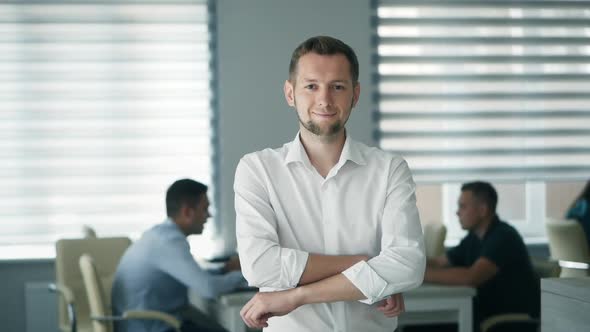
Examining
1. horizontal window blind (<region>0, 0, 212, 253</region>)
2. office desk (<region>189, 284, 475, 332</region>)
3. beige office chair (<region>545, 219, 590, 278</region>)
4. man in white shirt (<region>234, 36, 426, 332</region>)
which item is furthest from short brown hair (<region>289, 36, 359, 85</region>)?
horizontal window blind (<region>0, 0, 212, 253</region>)

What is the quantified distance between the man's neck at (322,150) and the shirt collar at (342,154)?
0.05ft

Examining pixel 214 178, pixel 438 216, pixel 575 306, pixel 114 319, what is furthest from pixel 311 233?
pixel 438 216

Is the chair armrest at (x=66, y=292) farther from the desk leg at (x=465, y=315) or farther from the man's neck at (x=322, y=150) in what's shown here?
the man's neck at (x=322, y=150)

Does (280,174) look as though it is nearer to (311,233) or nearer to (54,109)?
(311,233)

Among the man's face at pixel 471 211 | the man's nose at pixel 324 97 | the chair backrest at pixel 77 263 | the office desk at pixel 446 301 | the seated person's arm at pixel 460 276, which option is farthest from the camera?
the chair backrest at pixel 77 263

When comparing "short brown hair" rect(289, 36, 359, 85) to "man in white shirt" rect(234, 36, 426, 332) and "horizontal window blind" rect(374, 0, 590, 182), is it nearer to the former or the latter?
"man in white shirt" rect(234, 36, 426, 332)

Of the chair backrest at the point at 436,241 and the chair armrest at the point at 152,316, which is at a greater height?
the chair backrest at the point at 436,241

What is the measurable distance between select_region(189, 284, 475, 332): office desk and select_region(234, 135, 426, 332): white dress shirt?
1.63m

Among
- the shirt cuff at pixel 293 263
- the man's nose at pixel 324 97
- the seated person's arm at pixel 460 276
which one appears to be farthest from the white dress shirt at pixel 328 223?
the seated person's arm at pixel 460 276

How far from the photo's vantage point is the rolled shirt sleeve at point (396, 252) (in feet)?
5.84

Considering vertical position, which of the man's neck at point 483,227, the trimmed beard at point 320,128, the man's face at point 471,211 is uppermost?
the trimmed beard at point 320,128

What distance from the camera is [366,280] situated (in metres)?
1.78

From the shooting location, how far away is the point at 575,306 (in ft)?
6.00

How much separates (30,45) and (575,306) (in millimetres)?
4220
